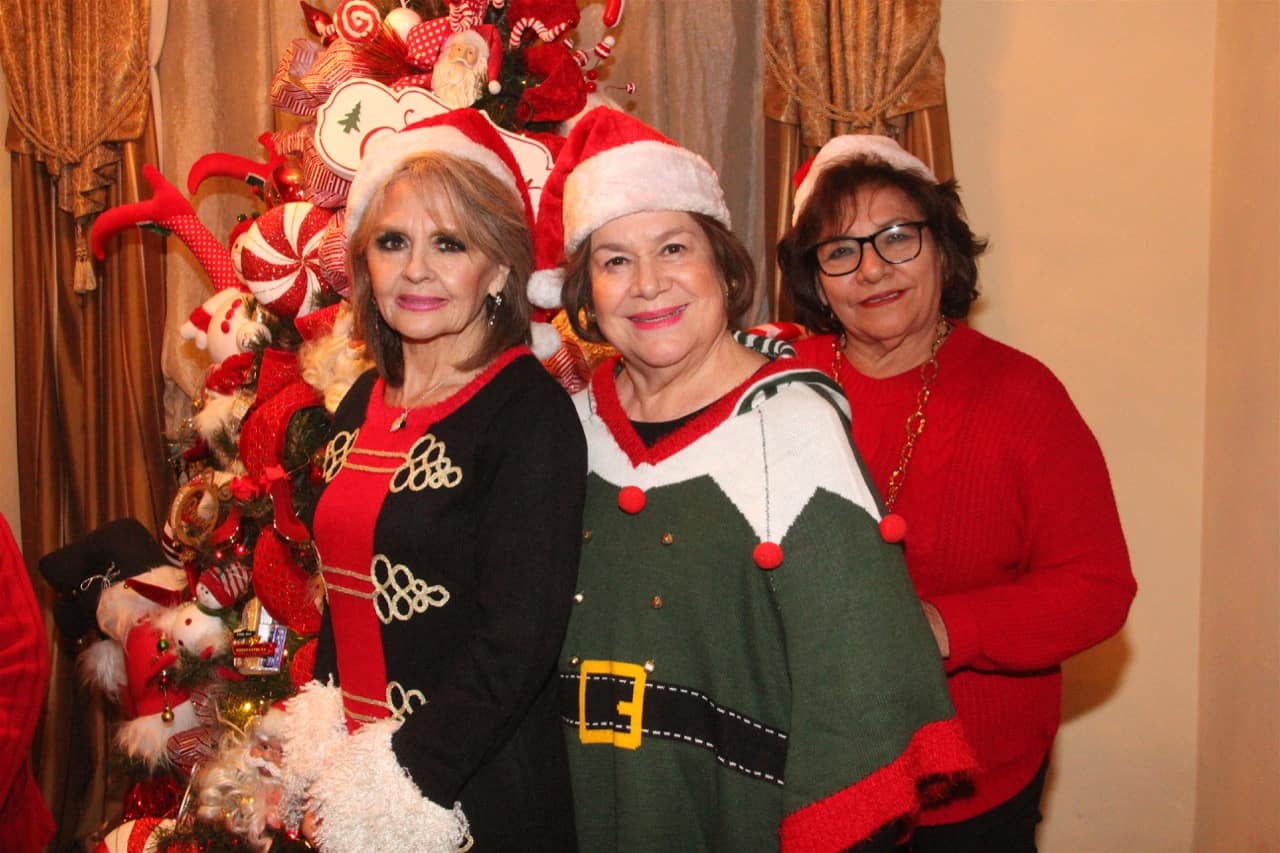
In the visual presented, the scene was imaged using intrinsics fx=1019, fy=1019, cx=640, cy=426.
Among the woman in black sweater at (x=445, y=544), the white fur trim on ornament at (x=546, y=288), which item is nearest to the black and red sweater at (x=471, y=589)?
the woman in black sweater at (x=445, y=544)

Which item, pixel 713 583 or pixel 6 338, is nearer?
pixel 713 583

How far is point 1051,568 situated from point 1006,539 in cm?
8

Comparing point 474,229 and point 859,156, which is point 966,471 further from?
point 474,229

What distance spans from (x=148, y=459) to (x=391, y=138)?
6.99 ft

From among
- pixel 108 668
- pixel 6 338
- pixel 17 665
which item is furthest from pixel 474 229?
pixel 6 338

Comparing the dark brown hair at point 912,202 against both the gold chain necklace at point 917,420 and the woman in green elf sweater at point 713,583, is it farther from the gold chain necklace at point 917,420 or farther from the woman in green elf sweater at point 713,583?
the woman in green elf sweater at point 713,583

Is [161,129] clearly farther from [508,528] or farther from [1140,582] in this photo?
[1140,582]

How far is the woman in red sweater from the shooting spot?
5.17 feet

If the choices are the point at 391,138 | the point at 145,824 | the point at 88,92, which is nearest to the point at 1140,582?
the point at 391,138

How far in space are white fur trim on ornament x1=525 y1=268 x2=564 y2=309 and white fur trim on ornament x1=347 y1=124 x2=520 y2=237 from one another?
0.14 metres

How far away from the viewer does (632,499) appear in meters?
1.44

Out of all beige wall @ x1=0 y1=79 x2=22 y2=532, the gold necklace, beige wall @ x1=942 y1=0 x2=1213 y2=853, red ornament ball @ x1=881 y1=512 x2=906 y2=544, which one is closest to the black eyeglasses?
red ornament ball @ x1=881 y1=512 x2=906 y2=544

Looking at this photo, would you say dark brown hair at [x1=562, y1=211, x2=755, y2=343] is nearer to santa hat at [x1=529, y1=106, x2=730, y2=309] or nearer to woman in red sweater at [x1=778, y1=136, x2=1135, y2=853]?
santa hat at [x1=529, y1=106, x2=730, y2=309]

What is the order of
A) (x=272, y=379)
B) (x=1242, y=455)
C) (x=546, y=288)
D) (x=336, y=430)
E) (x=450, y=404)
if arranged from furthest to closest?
1. (x=1242, y=455)
2. (x=272, y=379)
3. (x=336, y=430)
4. (x=546, y=288)
5. (x=450, y=404)
